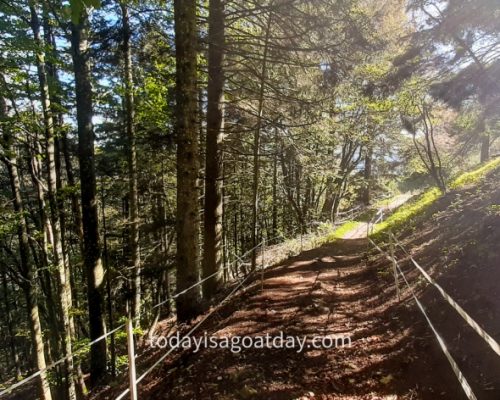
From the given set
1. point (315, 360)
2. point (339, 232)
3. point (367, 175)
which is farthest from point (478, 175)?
point (367, 175)

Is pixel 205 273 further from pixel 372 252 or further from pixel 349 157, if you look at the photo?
pixel 349 157

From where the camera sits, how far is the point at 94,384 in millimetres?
8250

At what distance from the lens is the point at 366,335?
5137mm

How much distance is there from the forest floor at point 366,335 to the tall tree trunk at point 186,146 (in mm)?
1039

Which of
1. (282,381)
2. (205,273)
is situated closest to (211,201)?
(205,273)

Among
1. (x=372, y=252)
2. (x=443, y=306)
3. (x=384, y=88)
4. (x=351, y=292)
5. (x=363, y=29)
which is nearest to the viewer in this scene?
(x=443, y=306)

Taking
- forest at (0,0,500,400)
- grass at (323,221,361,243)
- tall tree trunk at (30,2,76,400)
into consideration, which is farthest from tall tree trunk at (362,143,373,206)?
tall tree trunk at (30,2,76,400)

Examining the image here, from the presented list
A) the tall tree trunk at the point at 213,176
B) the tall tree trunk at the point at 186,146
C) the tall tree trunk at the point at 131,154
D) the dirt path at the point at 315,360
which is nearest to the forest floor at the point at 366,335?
the dirt path at the point at 315,360

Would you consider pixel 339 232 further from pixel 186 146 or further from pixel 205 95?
pixel 186 146

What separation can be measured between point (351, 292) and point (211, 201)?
3574 mm

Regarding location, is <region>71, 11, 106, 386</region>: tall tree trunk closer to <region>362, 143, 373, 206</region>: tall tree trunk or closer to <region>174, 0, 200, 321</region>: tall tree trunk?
<region>174, 0, 200, 321</region>: tall tree trunk

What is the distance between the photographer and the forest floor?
12.6 feet

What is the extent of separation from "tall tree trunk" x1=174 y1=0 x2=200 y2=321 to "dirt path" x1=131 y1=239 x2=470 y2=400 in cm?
105

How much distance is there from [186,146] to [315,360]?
346 cm
